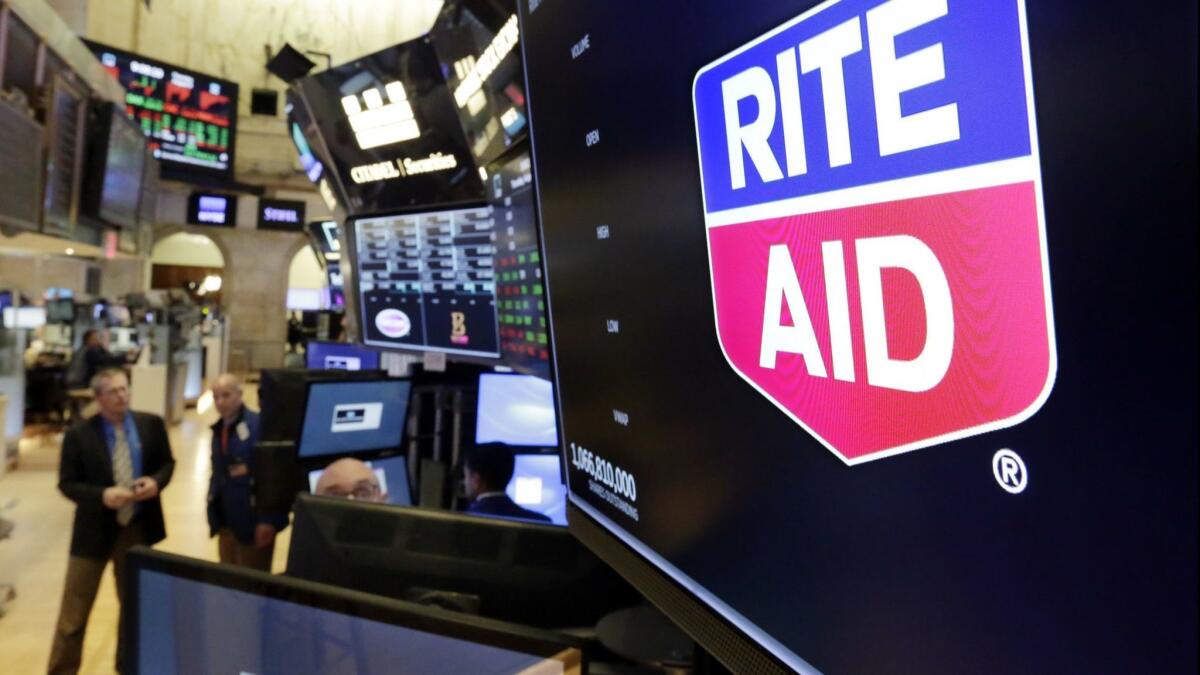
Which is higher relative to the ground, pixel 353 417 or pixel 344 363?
pixel 344 363

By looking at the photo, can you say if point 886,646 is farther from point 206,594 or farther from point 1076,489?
point 206,594

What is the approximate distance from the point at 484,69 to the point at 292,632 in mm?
2024

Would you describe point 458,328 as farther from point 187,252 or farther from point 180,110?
point 187,252

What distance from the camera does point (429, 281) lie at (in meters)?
3.15

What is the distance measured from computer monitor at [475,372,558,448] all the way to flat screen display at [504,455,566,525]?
7cm

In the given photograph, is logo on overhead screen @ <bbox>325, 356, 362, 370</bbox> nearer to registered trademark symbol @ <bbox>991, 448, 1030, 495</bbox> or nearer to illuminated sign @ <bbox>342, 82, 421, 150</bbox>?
illuminated sign @ <bbox>342, 82, 421, 150</bbox>

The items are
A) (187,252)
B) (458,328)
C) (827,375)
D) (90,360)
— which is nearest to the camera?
(827,375)

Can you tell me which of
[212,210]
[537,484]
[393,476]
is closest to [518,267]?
[537,484]

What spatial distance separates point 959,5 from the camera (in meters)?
0.51

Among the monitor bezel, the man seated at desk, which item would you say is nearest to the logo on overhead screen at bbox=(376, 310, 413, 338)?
the monitor bezel

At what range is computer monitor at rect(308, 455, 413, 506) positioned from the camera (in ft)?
11.2

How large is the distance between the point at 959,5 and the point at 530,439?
2945 mm

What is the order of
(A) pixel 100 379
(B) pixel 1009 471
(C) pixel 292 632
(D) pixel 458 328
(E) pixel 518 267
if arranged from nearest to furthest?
(B) pixel 1009 471
(C) pixel 292 632
(E) pixel 518 267
(D) pixel 458 328
(A) pixel 100 379

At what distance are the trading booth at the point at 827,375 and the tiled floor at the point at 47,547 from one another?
3.60m
